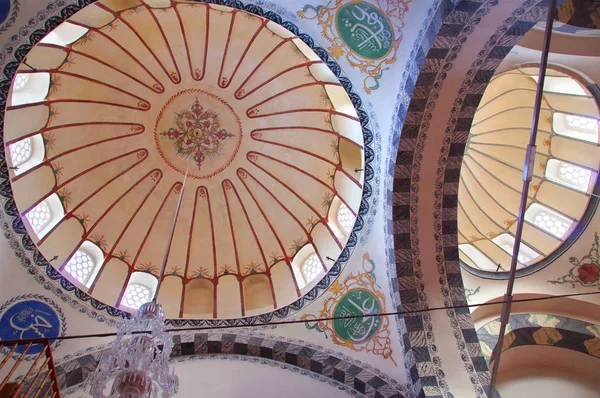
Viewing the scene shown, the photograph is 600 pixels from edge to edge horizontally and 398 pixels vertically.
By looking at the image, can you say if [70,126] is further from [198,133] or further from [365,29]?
[365,29]

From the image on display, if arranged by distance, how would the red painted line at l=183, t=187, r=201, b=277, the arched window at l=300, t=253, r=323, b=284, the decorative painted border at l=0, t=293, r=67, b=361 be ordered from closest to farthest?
the decorative painted border at l=0, t=293, r=67, b=361
the arched window at l=300, t=253, r=323, b=284
the red painted line at l=183, t=187, r=201, b=277

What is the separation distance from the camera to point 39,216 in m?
9.53

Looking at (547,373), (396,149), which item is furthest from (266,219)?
(547,373)

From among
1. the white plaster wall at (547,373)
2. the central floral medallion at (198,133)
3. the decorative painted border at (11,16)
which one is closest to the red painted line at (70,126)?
the central floral medallion at (198,133)

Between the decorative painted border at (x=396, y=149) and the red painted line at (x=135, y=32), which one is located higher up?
the red painted line at (x=135, y=32)

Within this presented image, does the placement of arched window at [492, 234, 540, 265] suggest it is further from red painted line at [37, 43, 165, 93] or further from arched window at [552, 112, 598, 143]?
red painted line at [37, 43, 165, 93]

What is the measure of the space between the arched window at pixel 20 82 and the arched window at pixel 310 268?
619 cm

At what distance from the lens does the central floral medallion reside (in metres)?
11.1

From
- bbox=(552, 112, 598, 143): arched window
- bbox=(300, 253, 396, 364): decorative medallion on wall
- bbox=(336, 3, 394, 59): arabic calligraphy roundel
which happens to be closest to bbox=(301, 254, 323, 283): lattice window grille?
bbox=(300, 253, 396, 364): decorative medallion on wall

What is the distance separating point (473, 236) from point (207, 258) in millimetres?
5785

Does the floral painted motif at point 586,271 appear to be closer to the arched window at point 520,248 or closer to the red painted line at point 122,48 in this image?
the arched window at point 520,248

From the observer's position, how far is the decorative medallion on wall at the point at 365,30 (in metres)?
7.29

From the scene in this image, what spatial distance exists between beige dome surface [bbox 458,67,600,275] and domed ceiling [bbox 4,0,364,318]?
3.16 metres

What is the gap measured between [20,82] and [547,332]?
34.0 feet
